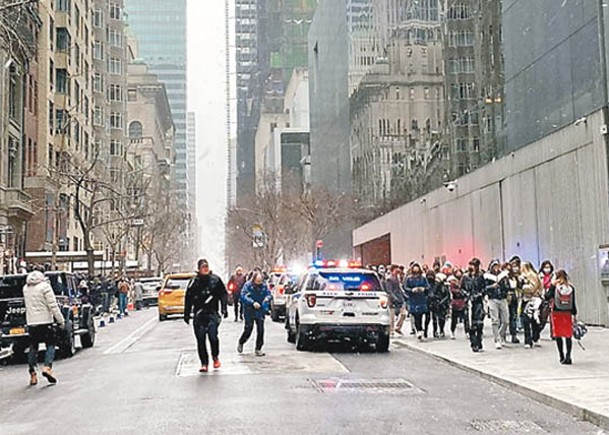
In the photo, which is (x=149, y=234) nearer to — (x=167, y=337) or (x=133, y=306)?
(x=133, y=306)

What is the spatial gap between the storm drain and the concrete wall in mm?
11975

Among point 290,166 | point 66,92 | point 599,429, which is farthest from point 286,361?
point 290,166

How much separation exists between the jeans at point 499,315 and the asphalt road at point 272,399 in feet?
5.66

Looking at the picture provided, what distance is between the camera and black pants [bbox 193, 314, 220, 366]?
13.6 metres

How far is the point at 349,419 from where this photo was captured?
9398mm

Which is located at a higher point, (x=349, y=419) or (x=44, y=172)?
(x=44, y=172)

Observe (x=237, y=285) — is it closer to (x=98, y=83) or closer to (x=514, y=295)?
(x=514, y=295)

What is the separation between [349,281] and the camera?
57.6 ft

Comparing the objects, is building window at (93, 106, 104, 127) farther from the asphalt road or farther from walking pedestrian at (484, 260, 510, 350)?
walking pedestrian at (484, 260, 510, 350)

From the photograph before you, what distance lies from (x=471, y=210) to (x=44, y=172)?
3026cm

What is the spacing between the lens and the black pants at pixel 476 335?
53.7 feet

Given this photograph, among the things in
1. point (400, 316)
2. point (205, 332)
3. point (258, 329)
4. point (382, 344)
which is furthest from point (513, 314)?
point (205, 332)

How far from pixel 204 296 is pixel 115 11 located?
87693 millimetres

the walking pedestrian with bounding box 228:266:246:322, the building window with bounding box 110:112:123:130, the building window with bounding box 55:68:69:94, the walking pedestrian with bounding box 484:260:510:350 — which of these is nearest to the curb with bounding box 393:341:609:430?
the walking pedestrian with bounding box 484:260:510:350
